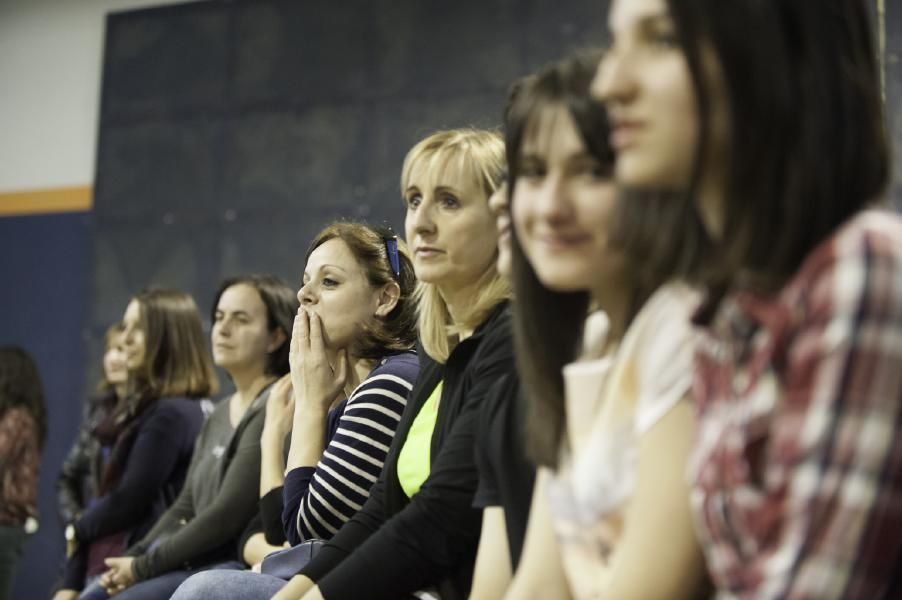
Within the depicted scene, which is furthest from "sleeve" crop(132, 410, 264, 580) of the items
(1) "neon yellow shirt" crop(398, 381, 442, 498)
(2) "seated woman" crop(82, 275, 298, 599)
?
(1) "neon yellow shirt" crop(398, 381, 442, 498)

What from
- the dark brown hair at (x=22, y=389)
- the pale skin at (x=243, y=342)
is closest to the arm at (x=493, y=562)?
the pale skin at (x=243, y=342)

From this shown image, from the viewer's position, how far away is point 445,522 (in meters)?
1.92

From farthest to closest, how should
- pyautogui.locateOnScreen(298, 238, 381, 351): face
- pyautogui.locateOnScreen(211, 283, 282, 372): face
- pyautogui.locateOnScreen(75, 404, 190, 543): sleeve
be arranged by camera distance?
pyautogui.locateOnScreen(75, 404, 190, 543): sleeve → pyautogui.locateOnScreen(211, 283, 282, 372): face → pyautogui.locateOnScreen(298, 238, 381, 351): face

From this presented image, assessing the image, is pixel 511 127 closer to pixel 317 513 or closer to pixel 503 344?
pixel 503 344

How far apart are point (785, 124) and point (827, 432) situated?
26 centimetres

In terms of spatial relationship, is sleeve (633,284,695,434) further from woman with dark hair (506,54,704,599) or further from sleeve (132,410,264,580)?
sleeve (132,410,264,580)

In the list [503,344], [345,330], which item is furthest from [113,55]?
[503,344]

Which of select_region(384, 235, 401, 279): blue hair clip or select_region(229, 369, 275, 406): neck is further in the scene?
select_region(229, 369, 275, 406): neck

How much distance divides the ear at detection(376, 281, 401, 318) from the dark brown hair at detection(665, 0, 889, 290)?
180cm

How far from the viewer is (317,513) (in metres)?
2.43

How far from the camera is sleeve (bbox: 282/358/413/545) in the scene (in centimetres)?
240

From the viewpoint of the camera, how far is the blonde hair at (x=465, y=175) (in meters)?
2.09

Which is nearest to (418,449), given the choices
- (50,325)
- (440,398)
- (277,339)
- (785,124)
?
(440,398)

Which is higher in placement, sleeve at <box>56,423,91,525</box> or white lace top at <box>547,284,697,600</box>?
white lace top at <box>547,284,697,600</box>
